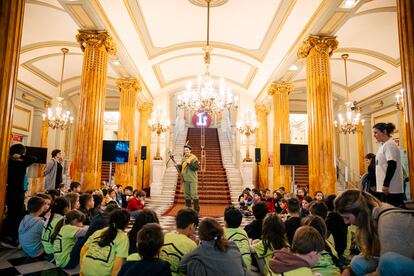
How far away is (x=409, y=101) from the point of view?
3000 millimetres

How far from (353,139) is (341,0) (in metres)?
9.85

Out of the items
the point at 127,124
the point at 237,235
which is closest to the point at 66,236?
the point at 237,235

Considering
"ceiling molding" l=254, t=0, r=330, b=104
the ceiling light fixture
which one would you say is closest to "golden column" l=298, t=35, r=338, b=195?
"ceiling molding" l=254, t=0, r=330, b=104

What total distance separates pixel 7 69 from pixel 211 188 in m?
9.08

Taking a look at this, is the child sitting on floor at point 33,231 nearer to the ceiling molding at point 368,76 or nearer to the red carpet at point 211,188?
the red carpet at point 211,188

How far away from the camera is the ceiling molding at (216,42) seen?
707cm

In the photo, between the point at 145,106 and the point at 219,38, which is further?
the point at 145,106

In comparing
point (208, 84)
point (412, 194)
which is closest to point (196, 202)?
point (208, 84)

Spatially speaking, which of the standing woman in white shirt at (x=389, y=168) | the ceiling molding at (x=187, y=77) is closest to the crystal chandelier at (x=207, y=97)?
the ceiling molding at (x=187, y=77)

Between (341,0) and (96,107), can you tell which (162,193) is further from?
(341,0)

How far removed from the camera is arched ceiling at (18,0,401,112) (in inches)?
260

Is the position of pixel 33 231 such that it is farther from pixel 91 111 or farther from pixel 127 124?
pixel 127 124

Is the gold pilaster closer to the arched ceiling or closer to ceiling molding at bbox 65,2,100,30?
the arched ceiling

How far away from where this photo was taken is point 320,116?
6.40 metres
